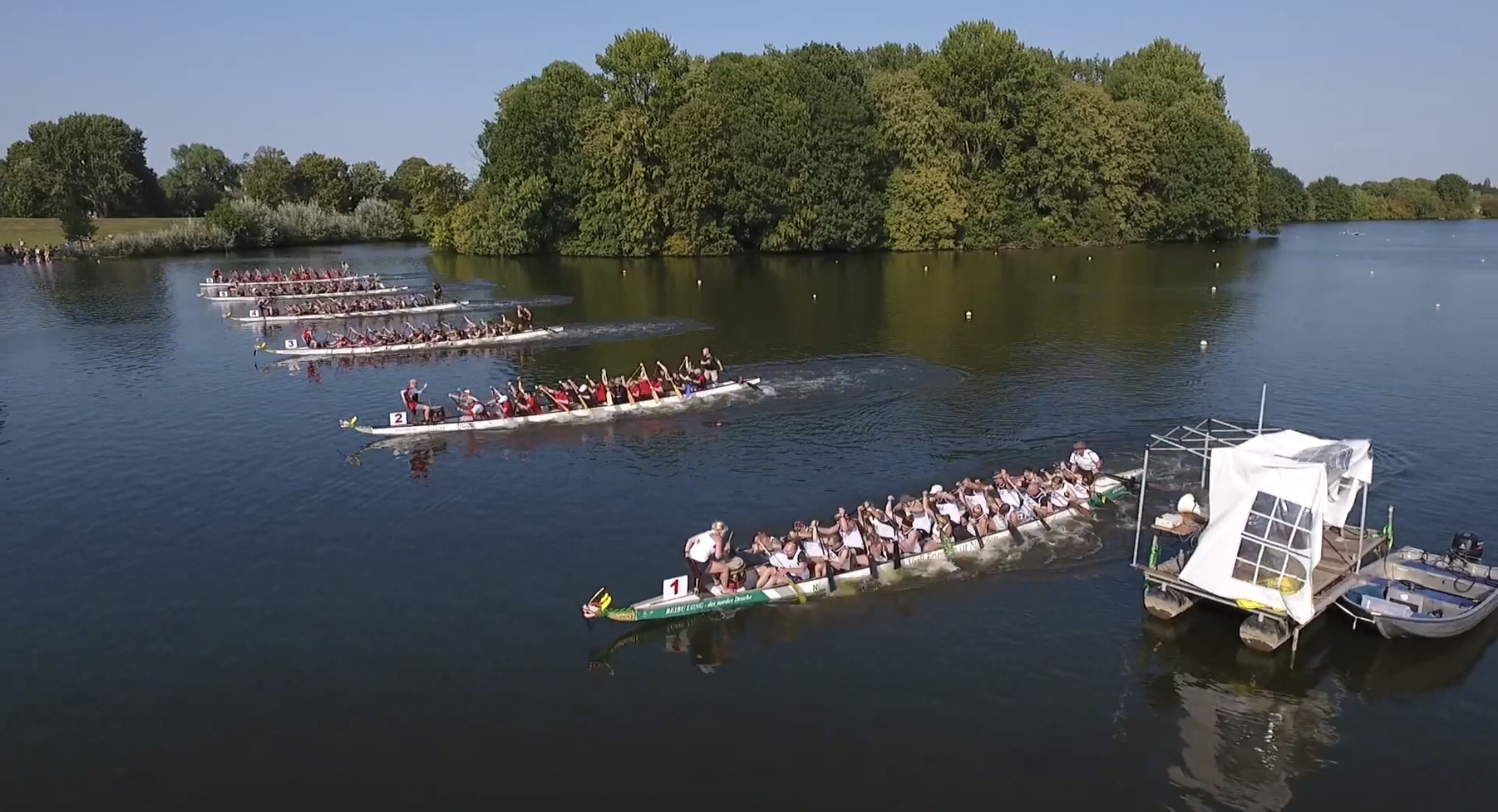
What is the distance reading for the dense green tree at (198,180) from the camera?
152m

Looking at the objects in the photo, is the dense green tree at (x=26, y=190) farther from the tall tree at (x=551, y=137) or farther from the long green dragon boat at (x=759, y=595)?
the long green dragon boat at (x=759, y=595)

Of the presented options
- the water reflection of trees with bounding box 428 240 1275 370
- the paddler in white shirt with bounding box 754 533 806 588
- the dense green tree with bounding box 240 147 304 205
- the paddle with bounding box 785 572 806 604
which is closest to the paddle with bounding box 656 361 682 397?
the water reflection of trees with bounding box 428 240 1275 370

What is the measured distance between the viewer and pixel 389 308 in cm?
6525

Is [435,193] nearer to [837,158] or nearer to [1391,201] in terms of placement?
[837,158]

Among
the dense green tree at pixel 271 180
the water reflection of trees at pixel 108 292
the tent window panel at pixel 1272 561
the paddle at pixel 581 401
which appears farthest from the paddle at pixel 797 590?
the dense green tree at pixel 271 180

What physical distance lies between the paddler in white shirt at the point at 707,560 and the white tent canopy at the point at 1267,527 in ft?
32.1

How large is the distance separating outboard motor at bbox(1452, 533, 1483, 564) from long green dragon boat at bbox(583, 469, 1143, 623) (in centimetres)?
873

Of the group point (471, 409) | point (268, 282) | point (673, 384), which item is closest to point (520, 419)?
point (471, 409)

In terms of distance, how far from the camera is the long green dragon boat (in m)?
20.7

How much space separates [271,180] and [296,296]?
90.1 meters

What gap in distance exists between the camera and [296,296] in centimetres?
7462

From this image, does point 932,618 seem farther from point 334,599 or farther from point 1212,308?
point 1212,308

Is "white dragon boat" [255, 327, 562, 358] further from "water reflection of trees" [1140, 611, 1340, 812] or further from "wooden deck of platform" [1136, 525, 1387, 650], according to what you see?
"water reflection of trees" [1140, 611, 1340, 812]

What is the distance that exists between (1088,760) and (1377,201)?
651ft
